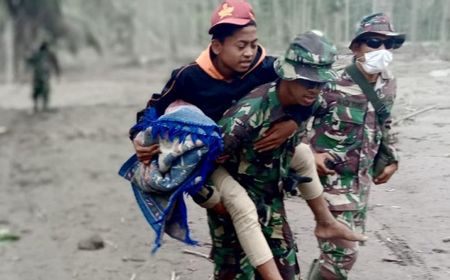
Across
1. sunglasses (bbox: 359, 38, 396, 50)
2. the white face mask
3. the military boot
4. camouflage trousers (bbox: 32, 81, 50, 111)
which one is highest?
sunglasses (bbox: 359, 38, 396, 50)

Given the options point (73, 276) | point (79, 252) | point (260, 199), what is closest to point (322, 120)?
point (260, 199)

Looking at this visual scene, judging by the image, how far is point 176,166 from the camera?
3.82 meters

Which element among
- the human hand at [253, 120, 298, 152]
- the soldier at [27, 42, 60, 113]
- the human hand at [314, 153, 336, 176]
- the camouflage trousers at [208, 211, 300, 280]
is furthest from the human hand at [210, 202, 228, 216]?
the soldier at [27, 42, 60, 113]

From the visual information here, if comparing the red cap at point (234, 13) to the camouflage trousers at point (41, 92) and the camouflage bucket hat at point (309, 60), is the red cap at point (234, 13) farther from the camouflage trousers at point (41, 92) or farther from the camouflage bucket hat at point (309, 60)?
the camouflage trousers at point (41, 92)

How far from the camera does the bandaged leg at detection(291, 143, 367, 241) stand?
13.7 feet

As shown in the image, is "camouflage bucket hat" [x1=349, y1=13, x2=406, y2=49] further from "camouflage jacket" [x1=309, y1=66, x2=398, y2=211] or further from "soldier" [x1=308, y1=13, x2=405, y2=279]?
"camouflage jacket" [x1=309, y1=66, x2=398, y2=211]

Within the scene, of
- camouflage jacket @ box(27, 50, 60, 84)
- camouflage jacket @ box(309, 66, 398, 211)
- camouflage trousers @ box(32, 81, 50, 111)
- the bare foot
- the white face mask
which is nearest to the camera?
the bare foot

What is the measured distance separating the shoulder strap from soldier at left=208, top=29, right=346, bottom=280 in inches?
32.4

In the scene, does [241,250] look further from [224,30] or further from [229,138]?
[224,30]

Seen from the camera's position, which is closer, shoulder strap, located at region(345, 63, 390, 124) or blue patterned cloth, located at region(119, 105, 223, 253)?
blue patterned cloth, located at region(119, 105, 223, 253)

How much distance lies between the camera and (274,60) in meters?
4.04

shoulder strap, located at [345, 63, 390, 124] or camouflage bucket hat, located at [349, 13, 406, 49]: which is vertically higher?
camouflage bucket hat, located at [349, 13, 406, 49]

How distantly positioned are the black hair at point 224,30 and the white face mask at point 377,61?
1.08 metres

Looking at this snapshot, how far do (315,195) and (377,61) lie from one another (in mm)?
922
